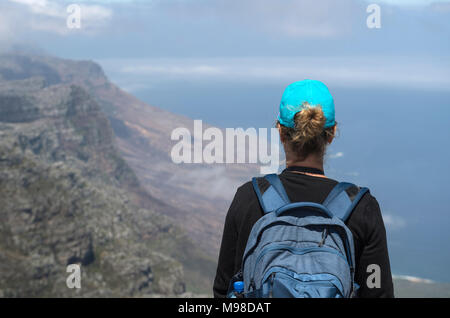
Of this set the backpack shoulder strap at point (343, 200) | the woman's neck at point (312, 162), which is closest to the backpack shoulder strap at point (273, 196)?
the woman's neck at point (312, 162)

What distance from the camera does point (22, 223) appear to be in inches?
4149

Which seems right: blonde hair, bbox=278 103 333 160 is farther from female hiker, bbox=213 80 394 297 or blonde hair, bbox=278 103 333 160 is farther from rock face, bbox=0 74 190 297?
rock face, bbox=0 74 190 297

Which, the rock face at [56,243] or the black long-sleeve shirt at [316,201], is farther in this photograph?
the rock face at [56,243]

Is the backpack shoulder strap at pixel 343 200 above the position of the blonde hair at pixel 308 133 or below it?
below

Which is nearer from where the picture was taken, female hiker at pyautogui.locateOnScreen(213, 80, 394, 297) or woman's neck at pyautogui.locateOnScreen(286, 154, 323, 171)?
female hiker at pyautogui.locateOnScreen(213, 80, 394, 297)

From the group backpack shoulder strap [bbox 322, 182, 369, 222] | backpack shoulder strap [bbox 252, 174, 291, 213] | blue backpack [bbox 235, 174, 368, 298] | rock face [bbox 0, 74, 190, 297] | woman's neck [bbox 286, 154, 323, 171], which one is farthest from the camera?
rock face [bbox 0, 74, 190, 297]

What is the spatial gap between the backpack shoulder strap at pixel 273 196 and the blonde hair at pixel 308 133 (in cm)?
34

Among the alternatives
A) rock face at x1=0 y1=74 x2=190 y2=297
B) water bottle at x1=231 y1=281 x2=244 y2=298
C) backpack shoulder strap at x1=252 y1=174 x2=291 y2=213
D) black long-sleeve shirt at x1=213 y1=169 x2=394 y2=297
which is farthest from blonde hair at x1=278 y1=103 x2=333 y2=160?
rock face at x1=0 y1=74 x2=190 y2=297

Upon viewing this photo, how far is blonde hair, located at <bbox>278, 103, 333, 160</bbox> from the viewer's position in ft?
13.6

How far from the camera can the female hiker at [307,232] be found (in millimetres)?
3836

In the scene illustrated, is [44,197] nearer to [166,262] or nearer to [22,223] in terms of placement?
[22,223]

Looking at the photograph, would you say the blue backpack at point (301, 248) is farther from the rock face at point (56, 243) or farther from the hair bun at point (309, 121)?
the rock face at point (56, 243)

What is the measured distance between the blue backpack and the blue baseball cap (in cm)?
59
